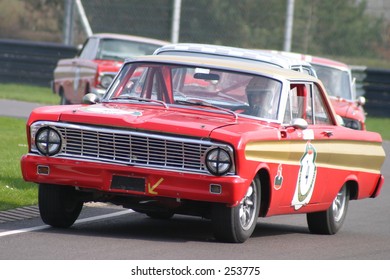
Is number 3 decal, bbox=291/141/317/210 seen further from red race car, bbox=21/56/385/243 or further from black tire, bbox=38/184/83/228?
black tire, bbox=38/184/83/228

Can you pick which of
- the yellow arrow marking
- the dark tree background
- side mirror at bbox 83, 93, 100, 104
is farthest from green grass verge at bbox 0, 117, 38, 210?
the dark tree background

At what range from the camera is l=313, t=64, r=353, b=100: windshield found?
20.8m

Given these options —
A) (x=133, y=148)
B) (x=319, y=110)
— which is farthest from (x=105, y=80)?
(x=133, y=148)

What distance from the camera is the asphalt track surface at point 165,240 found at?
9227mm

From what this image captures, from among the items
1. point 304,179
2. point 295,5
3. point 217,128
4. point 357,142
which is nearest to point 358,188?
point 357,142

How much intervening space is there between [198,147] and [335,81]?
11.4 m

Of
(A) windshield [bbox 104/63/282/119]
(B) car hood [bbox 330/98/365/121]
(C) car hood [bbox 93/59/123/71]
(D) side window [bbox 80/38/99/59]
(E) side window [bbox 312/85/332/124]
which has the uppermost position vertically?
(A) windshield [bbox 104/63/282/119]

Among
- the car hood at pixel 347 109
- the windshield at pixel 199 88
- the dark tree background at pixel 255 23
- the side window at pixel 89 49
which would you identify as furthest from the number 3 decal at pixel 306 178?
the dark tree background at pixel 255 23

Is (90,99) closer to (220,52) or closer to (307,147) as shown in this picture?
(307,147)

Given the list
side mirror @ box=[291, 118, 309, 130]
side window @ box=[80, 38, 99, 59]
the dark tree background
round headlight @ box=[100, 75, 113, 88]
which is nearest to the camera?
side mirror @ box=[291, 118, 309, 130]

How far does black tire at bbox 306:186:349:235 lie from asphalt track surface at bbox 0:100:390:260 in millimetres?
105

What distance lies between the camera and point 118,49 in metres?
23.9

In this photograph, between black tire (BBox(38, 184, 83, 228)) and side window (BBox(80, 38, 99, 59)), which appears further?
side window (BBox(80, 38, 99, 59))

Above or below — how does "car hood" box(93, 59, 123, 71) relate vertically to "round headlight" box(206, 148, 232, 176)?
below
